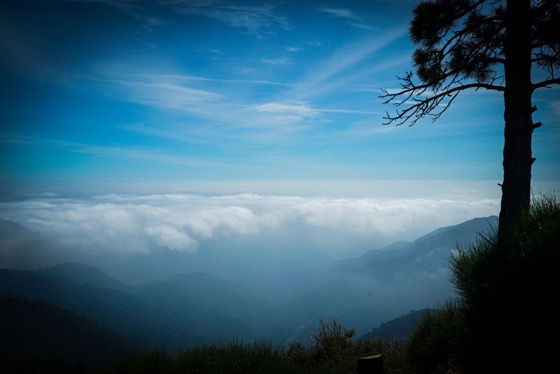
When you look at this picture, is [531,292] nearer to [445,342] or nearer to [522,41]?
[445,342]

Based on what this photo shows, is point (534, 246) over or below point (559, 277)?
over

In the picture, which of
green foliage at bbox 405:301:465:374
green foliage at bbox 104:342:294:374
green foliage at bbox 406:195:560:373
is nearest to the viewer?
green foliage at bbox 406:195:560:373

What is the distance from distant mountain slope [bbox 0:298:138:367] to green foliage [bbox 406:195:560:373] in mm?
146998

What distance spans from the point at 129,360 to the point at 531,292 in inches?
273

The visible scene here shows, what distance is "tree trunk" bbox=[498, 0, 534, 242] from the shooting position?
21.3 ft

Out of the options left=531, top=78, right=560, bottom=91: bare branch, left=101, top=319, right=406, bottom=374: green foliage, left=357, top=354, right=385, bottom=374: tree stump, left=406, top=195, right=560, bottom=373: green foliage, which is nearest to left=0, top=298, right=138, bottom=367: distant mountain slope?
left=101, top=319, right=406, bottom=374: green foliage

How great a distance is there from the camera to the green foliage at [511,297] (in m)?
3.72

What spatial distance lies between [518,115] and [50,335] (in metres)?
202

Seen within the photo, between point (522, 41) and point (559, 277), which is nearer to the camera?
point (559, 277)

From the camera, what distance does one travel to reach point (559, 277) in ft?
12.1

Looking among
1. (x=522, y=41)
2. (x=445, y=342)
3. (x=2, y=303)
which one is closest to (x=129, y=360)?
(x=445, y=342)

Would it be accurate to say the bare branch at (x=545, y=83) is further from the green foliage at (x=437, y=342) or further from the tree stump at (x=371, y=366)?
the tree stump at (x=371, y=366)

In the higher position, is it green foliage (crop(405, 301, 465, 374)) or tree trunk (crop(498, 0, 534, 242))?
tree trunk (crop(498, 0, 534, 242))

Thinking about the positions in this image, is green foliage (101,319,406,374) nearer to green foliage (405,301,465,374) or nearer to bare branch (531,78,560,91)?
green foliage (405,301,465,374)
